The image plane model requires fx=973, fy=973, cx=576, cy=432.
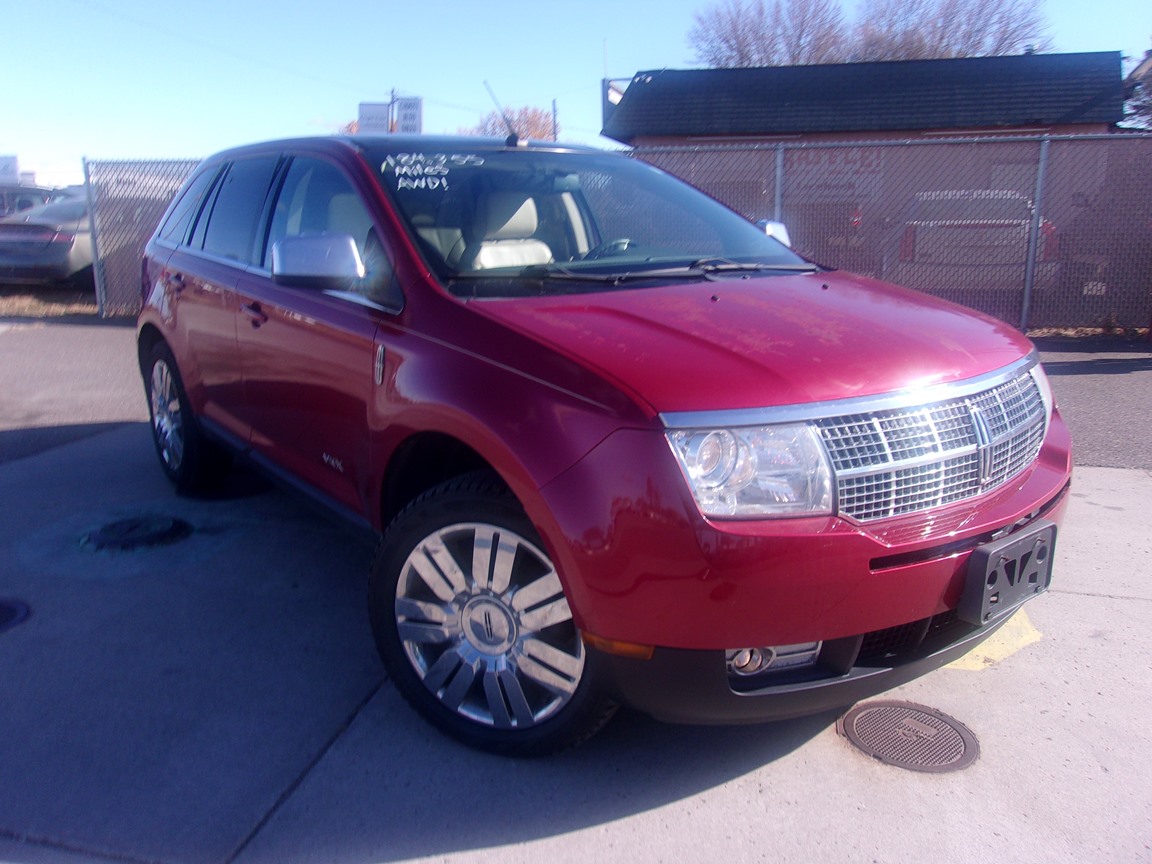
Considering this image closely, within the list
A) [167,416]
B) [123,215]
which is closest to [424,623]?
[167,416]

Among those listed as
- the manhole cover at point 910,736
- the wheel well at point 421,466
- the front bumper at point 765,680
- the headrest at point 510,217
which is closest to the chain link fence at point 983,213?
the headrest at point 510,217

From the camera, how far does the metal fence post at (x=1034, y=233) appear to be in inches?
384

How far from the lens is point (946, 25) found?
3675cm

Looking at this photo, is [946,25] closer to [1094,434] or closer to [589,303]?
[1094,434]

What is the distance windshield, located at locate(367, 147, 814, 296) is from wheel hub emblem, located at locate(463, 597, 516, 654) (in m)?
0.99

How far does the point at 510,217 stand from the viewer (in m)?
3.70

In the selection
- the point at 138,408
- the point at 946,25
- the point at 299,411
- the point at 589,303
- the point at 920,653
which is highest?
the point at 946,25

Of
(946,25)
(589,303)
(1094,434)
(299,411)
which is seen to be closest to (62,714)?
(299,411)

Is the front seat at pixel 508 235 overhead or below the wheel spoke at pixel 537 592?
overhead

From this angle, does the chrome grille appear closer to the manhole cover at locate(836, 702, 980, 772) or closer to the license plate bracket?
the license plate bracket

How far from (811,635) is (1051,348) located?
8444 mm

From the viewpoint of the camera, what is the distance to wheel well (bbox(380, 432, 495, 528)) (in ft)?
10.1

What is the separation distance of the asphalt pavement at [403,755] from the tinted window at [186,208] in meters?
1.81

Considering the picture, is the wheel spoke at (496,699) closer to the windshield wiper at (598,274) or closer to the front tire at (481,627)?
the front tire at (481,627)
